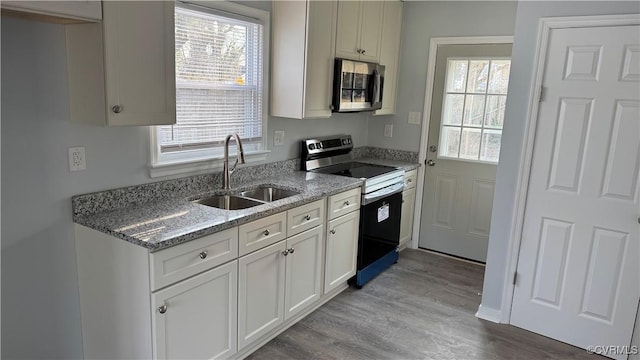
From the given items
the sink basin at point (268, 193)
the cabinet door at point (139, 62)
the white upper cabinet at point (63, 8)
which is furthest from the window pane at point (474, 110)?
the white upper cabinet at point (63, 8)

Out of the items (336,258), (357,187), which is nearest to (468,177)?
(357,187)

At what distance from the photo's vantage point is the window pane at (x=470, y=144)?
398 cm

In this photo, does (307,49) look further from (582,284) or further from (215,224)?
(582,284)

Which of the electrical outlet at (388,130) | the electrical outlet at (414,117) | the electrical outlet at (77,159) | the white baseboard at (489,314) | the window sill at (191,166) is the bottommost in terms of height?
the white baseboard at (489,314)

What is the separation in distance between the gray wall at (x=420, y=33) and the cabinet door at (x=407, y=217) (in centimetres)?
46

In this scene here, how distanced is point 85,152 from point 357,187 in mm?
1814

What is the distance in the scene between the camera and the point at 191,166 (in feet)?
8.72

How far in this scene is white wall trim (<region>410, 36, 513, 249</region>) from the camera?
3.80 metres

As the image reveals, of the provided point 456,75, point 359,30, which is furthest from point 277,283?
point 456,75

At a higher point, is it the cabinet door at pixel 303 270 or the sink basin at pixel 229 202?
the sink basin at pixel 229 202

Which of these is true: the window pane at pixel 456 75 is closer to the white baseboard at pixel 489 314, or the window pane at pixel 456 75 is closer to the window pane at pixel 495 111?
the window pane at pixel 495 111

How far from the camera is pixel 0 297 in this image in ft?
6.25

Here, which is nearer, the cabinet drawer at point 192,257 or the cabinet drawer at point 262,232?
the cabinet drawer at point 192,257

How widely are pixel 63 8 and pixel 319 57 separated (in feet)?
5.90
